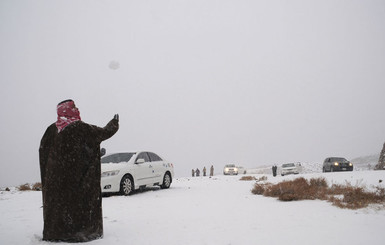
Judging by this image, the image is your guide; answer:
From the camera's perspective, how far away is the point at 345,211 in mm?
5773

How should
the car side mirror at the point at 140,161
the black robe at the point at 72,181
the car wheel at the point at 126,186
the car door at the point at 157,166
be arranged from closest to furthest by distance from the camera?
the black robe at the point at 72,181 → the car wheel at the point at 126,186 → the car side mirror at the point at 140,161 → the car door at the point at 157,166

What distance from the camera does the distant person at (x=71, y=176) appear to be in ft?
12.5

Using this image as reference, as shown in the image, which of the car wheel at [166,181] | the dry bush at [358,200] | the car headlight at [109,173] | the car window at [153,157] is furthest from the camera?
the car wheel at [166,181]

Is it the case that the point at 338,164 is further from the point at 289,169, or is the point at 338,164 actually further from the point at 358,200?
the point at 358,200

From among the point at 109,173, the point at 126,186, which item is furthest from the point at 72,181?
the point at 126,186

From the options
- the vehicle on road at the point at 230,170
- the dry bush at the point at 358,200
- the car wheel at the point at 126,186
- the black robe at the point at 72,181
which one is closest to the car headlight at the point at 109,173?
the car wheel at the point at 126,186

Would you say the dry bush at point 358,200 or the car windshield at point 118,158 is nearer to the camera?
the dry bush at point 358,200

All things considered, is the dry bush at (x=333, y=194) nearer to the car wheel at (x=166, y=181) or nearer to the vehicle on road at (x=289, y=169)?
the car wheel at (x=166, y=181)

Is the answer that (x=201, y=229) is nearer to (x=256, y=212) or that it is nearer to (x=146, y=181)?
(x=256, y=212)

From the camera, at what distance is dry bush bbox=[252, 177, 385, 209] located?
636 centimetres

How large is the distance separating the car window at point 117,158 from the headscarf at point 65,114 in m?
6.63

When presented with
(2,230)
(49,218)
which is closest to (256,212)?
(49,218)

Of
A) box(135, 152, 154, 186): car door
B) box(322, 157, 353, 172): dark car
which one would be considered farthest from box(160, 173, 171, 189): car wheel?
box(322, 157, 353, 172): dark car

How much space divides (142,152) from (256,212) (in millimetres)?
6384
